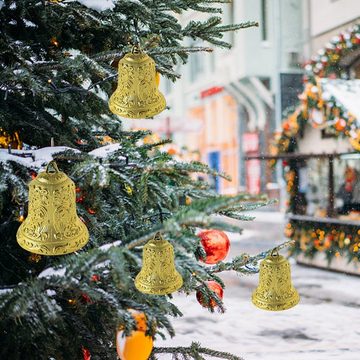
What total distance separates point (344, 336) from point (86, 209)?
3.97 m

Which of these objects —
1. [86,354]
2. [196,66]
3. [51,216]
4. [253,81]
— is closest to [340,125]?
[86,354]

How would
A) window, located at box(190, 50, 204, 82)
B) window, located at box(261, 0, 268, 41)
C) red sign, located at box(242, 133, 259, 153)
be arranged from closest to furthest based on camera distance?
1. window, located at box(261, 0, 268, 41)
2. red sign, located at box(242, 133, 259, 153)
3. window, located at box(190, 50, 204, 82)

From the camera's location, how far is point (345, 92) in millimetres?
8656

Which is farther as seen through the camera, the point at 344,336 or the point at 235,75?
the point at 235,75

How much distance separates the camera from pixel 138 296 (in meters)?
1.87

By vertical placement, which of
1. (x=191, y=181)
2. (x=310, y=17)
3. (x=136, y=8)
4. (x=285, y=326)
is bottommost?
(x=285, y=326)

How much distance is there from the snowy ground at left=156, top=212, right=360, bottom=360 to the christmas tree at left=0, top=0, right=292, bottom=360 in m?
2.61

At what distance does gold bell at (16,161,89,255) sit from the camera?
168 cm

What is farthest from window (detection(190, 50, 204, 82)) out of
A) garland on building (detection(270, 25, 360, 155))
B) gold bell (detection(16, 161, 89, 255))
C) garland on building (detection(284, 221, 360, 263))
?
gold bell (detection(16, 161, 89, 255))

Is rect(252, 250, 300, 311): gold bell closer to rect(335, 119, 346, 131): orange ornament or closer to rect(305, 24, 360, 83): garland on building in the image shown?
rect(335, 119, 346, 131): orange ornament

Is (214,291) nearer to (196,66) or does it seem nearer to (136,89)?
(136,89)

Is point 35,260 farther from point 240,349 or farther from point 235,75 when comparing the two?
point 235,75

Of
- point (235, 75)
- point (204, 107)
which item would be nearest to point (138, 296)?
point (235, 75)

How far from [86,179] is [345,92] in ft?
24.4
